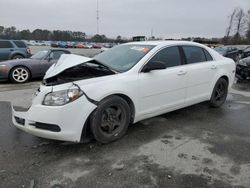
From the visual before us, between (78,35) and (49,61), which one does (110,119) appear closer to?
(49,61)

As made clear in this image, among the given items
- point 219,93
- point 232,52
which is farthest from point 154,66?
point 232,52

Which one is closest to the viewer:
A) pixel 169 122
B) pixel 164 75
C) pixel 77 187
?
pixel 77 187

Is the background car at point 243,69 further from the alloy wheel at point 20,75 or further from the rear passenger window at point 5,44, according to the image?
the rear passenger window at point 5,44

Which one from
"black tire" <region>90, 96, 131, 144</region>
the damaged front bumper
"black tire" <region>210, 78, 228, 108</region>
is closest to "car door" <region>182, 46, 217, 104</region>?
"black tire" <region>210, 78, 228, 108</region>

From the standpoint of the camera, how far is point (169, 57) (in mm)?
4594

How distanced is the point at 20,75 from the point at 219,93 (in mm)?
6836

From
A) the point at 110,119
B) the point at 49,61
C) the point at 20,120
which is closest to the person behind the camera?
the point at 20,120

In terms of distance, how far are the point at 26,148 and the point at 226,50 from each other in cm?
1649

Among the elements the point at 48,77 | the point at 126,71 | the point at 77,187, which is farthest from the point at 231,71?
the point at 77,187

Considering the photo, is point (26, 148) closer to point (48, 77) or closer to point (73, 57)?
point (48, 77)

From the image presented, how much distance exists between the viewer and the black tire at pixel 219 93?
559 cm

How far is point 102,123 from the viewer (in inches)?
143

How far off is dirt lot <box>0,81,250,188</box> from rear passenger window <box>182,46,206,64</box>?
48.9 inches

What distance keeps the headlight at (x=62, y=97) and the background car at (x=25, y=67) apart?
248 inches
